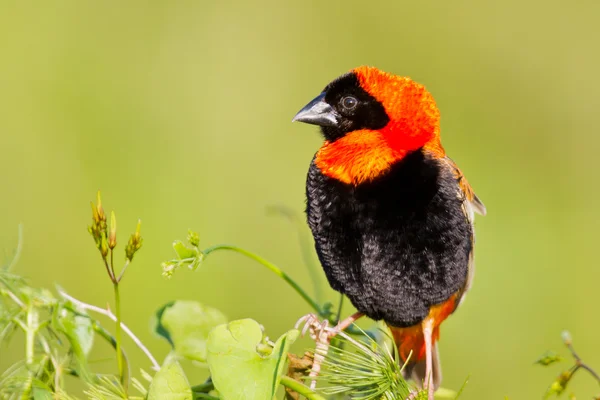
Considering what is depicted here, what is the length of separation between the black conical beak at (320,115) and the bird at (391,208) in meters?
0.01

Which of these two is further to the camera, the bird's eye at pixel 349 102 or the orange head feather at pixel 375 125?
the bird's eye at pixel 349 102

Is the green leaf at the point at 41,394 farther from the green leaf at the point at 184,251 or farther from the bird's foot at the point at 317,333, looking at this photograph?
the bird's foot at the point at 317,333

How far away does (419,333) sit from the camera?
2963 mm

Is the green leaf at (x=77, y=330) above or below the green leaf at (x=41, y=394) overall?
above

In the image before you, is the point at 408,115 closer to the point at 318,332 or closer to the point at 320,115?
the point at 320,115

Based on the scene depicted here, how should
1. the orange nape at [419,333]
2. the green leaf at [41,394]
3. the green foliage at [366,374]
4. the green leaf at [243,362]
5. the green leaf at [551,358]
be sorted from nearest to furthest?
the green leaf at [243,362] → the green leaf at [41,394] → the green foliage at [366,374] → the green leaf at [551,358] → the orange nape at [419,333]

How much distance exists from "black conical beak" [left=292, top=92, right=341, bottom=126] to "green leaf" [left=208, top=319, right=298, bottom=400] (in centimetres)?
128

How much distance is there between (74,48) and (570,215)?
11.6ft

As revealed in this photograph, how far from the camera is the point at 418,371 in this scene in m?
3.24

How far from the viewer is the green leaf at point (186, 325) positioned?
196 cm

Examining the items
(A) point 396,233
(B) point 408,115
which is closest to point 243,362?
(A) point 396,233

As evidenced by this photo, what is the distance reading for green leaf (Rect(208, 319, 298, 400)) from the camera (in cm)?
158

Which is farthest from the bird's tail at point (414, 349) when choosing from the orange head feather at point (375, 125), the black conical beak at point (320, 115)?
the black conical beak at point (320, 115)

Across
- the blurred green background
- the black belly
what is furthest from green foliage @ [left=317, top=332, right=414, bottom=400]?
the blurred green background
